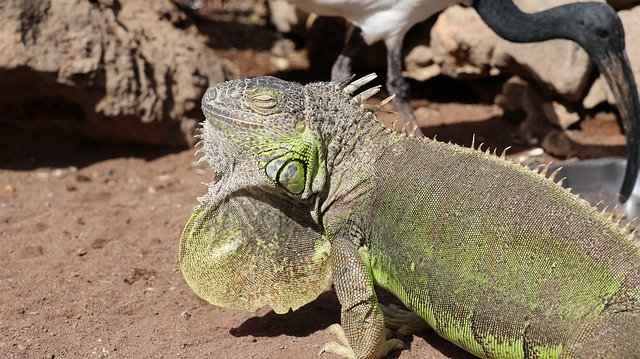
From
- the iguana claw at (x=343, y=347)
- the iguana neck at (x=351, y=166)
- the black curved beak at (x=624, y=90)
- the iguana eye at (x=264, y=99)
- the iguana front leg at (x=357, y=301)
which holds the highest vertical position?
the iguana eye at (x=264, y=99)

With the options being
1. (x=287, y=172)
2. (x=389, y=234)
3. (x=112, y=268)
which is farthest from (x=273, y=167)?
(x=112, y=268)

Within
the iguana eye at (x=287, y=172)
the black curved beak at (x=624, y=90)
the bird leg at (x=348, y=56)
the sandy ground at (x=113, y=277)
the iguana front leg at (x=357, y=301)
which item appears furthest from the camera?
the bird leg at (x=348, y=56)

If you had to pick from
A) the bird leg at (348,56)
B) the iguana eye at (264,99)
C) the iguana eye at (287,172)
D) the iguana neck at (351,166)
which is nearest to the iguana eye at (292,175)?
the iguana eye at (287,172)

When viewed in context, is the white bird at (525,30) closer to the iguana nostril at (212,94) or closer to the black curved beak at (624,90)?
the black curved beak at (624,90)

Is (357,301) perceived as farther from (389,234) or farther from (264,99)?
(264,99)

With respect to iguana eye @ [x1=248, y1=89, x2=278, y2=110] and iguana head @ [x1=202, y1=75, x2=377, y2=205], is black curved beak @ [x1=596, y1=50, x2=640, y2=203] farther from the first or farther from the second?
iguana eye @ [x1=248, y1=89, x2=278, y2=110]

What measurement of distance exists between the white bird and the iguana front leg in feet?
11.2

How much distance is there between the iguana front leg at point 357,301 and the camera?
4.74 m

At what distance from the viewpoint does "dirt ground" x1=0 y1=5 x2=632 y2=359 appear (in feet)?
17.4

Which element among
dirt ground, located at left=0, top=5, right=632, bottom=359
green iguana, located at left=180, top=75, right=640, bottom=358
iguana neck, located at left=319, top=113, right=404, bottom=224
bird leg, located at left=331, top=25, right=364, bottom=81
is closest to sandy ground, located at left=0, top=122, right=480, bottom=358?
dirt ground, located at left=0, top=5, right=632, bottom=359

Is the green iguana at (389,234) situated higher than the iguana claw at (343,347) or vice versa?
the green iguana at (389,234)

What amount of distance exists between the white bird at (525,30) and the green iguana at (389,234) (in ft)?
10.7

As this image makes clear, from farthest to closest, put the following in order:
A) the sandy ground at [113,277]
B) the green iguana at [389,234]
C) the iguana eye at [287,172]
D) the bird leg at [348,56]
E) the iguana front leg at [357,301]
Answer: the bird leg at [348,56] < the sandy ground at [113,277] < the iguana front leg at [357,301] < the iguana eye at [287,172] < the green iguana at [389,234]

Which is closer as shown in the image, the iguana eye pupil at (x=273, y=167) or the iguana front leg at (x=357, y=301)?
the iguana eye pupil at (x=273, y=167)
